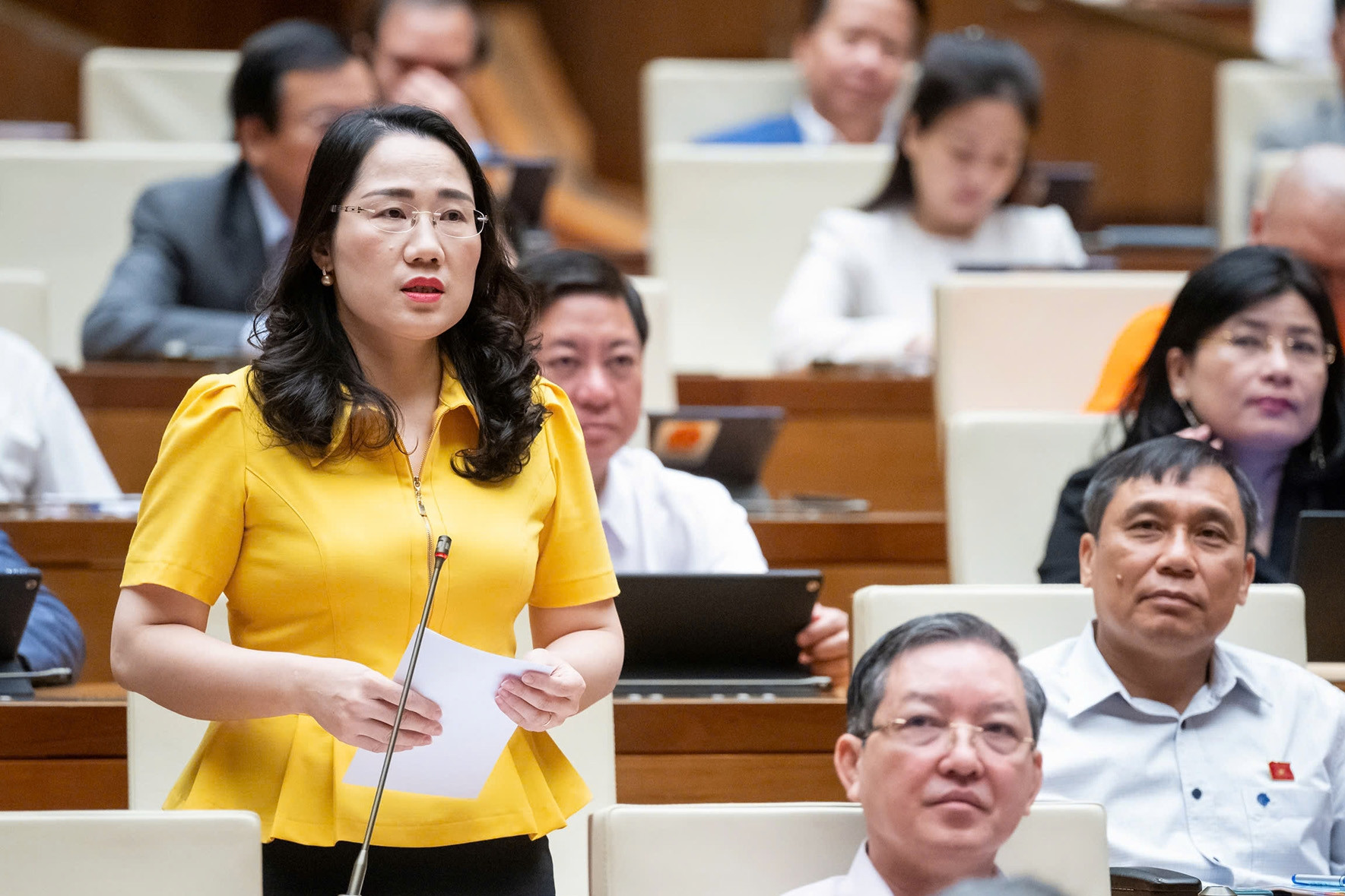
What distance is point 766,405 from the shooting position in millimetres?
2172

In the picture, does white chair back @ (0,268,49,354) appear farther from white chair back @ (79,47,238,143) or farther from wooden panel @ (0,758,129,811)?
white chair back @ (79,47,238,143)

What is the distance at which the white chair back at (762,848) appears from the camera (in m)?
0.99

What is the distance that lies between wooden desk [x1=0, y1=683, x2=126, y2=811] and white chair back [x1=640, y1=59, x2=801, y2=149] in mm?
1966

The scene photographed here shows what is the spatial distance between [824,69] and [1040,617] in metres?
1.71

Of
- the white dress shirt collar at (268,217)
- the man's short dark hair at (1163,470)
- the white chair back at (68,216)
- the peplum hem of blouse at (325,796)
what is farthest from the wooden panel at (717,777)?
the white chair back at (68,216)

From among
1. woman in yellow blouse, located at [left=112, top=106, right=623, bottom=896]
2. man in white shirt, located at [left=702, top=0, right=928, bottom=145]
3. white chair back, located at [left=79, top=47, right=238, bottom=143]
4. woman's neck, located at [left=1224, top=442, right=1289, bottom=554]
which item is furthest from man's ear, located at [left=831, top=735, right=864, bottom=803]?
white chair back, located at [left=79, top=47, right=238, bottom=143]

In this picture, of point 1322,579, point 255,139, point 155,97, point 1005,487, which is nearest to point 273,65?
point 255,139

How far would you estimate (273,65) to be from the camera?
7.49ft

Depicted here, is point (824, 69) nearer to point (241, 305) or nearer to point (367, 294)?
point (241, 305)

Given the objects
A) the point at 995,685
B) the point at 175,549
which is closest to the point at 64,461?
the point at 175,549

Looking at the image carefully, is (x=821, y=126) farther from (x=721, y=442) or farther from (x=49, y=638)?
(x=49, y=638)

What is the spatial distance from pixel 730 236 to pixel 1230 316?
1.14m

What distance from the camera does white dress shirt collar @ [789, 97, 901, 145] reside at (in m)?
2.99

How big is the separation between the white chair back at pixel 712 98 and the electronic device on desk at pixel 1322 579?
70.8 inches
